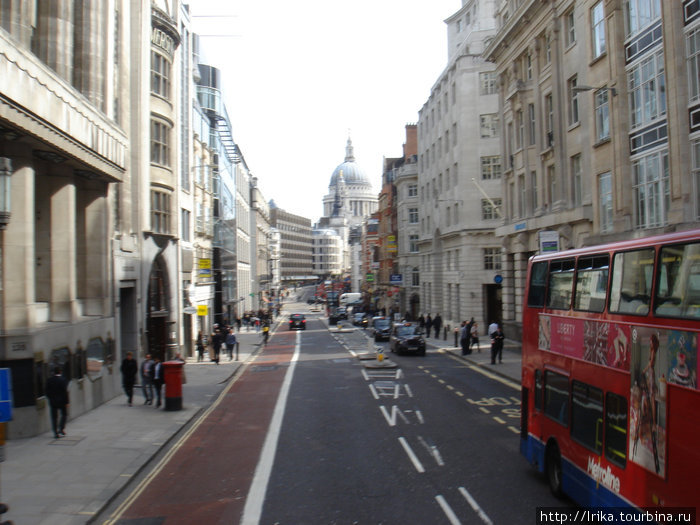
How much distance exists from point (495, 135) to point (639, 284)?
44629mm

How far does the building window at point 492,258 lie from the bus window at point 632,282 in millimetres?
41895

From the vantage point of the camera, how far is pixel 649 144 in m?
23.5

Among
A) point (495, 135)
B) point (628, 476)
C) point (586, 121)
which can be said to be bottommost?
point (628, 476)

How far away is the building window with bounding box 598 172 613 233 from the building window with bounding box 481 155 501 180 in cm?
2273

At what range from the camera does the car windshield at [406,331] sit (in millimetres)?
37075

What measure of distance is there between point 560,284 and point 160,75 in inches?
1000

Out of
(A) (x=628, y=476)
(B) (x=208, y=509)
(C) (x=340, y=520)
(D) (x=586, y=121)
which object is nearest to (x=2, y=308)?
(B) (x=208, y=509)

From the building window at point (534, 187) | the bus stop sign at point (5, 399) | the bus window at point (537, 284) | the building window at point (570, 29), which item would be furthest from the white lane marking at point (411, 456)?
the building window at point (534, 187)

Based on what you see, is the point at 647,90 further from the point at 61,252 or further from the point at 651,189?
the point at 61,252

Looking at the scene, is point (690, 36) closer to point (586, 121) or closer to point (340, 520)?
point (586, 121)

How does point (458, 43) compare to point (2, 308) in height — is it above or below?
above

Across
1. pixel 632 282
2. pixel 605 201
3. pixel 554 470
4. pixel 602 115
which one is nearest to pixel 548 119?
A: pixel 602 115

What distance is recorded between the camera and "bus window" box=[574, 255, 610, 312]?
8961mm

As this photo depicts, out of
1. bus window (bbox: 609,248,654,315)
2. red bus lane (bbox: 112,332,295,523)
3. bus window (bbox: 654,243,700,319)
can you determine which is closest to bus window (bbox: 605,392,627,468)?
bus window (bbox: 609,248,654,315)
